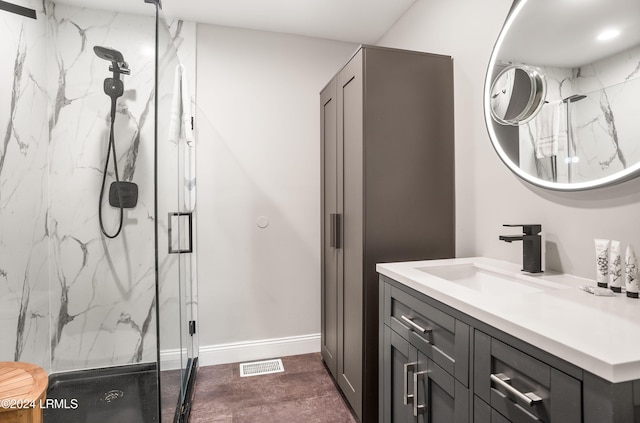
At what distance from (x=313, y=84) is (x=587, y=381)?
2.55 m

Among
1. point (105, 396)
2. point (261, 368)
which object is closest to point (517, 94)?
point (261, 368)

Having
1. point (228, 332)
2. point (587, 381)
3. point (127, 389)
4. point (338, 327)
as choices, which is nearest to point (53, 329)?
point (127, 389)

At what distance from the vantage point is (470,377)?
35.8 inches

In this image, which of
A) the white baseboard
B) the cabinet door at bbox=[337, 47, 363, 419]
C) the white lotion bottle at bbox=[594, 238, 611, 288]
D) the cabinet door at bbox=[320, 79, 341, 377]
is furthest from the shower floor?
the white lotion bottle at bbox=[594, 238, 611, 288]

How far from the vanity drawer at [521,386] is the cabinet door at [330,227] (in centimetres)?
122

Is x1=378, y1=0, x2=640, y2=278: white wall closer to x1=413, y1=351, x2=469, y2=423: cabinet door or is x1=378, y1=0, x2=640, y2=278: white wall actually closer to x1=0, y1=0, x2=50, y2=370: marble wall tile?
x1=413, y1=351, x2=469, y2=423: cabinet door

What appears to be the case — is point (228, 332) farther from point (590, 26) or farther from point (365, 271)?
point (590, 26)

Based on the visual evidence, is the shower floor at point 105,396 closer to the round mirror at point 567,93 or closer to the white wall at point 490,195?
the white wall at point 490,195

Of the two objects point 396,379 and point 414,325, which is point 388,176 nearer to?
point 414,325

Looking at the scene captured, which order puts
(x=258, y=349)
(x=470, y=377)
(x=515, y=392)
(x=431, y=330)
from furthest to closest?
(x=258, y=349) < (x=431, y=330) < (x=470, y=377) < (x=515, y=392)

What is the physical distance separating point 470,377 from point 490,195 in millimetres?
943

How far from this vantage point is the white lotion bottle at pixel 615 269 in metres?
0.96

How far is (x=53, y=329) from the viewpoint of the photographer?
1.83 metres

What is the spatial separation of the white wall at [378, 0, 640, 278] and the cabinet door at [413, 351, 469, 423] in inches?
25.3
